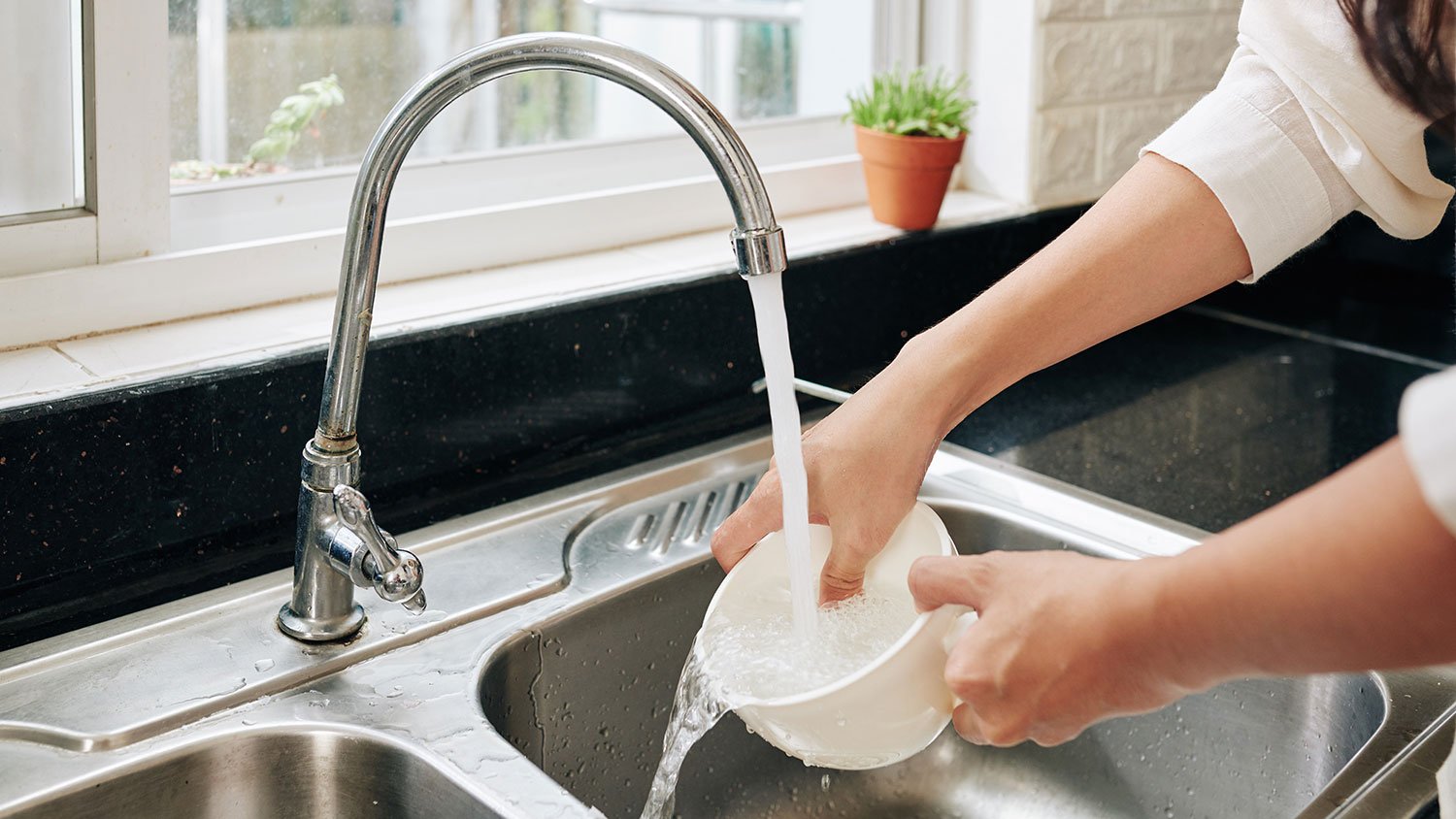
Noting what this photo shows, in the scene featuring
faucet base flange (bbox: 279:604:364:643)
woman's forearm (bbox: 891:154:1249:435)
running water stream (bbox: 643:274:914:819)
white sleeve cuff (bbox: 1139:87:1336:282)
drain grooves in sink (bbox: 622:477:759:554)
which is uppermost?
white sleeve cuff (bbox: 1139:87:1336:282)

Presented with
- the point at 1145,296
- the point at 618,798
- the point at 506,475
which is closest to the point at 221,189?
the point at 506,475

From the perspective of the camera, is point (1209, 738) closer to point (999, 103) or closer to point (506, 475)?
point (506, 475)

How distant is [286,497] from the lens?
1.02 m

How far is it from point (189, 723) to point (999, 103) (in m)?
1.12

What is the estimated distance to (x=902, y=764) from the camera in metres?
1.12

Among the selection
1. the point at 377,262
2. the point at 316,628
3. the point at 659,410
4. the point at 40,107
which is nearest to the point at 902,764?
the point at 659,410

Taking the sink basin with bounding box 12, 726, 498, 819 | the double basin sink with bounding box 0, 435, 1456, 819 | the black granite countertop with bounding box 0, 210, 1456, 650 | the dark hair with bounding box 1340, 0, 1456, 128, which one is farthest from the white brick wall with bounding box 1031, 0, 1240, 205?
the sink basin with bounding box 12, 726, 498, 819

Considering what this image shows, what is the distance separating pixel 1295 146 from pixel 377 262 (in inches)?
23.8

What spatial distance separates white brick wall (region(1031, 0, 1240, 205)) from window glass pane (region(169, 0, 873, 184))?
9.2 inches

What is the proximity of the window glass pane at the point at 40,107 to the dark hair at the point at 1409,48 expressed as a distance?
88cm

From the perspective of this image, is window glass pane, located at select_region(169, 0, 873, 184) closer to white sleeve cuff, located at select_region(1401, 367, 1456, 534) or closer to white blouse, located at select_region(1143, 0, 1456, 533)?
white blouse, located at select_region(1143, 0, 1456, 533)

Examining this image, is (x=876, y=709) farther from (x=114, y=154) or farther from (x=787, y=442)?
(x=114, y=154)

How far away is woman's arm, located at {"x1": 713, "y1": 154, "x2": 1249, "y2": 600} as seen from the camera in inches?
34.7

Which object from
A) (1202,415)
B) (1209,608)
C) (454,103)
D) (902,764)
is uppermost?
(454,103)
